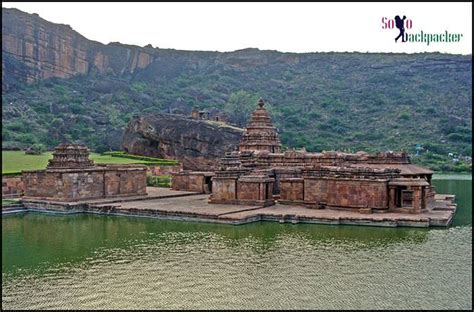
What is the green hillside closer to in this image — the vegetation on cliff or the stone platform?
the vegetation on cliff

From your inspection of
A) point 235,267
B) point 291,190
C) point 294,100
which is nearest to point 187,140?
point 291,190

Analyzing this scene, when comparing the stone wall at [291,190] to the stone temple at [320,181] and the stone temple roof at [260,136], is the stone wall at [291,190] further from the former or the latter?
the stone temple roof at [260,136]

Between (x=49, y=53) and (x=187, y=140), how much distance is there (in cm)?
6847

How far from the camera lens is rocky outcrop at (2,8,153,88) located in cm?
9519

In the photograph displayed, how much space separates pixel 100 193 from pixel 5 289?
16016 millimetres

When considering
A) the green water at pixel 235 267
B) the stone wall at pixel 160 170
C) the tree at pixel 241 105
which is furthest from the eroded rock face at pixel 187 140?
the tree at pixel 241 105

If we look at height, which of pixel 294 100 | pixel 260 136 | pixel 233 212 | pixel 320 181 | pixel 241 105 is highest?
pixel 294 100

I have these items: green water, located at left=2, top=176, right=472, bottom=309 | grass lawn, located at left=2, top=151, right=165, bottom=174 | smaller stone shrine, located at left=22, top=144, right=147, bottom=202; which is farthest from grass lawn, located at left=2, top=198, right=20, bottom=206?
green water, located at left=2, top=176, right=472, bottom=309

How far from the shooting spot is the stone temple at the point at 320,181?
76.7ft

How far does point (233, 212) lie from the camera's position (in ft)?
77.3

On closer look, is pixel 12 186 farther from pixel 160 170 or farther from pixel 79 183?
pixel 160 170

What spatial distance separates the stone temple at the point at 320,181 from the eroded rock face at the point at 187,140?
350 inches

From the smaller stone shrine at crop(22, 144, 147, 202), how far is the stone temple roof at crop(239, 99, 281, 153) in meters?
8.68

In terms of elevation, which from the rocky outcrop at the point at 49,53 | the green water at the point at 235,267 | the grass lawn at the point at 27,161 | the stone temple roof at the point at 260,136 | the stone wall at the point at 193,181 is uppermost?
the rocky outcrop at the point at 49,53
